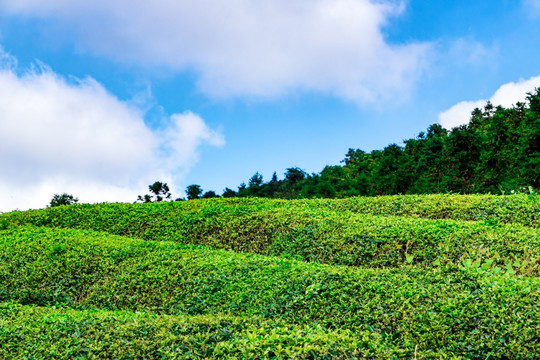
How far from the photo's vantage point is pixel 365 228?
8766mm

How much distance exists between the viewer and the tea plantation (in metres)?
4.93

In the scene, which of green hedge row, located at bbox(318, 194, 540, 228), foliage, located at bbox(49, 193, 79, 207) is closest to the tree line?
foliage, located at bbox(49, 193, 79, 207)

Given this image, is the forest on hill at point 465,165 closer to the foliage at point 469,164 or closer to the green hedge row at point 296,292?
the foliage at point 469,164

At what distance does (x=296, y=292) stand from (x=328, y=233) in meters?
3.02

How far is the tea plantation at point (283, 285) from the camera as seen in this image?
194 inches

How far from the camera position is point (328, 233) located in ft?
29.5

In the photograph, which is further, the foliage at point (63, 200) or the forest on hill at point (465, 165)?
the forest on hill at point (465, 165)

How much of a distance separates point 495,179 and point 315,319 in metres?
18.8

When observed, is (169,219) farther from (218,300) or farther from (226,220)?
(218,300)

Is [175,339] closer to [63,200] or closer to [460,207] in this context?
[460,207]

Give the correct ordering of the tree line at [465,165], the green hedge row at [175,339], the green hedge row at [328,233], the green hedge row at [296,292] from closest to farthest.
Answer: the green hedge row at [175,339] → the green hedge row at [296,292] → the green hedge row at [328,233] → the tree line at [465,165]

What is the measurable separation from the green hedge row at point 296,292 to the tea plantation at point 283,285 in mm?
17

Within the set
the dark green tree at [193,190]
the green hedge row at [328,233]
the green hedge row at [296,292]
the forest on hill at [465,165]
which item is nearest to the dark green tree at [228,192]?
the forest on hill at [465,165]

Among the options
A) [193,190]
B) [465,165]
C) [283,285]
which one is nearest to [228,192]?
[193,190]
